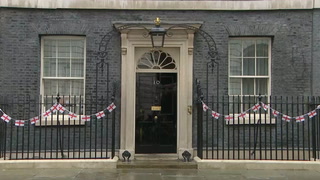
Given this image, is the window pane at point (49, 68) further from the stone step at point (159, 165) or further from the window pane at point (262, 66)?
the window pane at point (262, 66)

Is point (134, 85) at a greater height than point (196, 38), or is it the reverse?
point (196, 38)

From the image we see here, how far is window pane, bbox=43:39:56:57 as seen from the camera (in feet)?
33.7

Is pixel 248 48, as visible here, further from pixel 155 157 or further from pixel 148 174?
pixel 148 174

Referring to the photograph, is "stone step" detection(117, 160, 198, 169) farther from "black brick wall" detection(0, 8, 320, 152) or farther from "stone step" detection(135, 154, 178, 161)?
"black brick wall" detection(0, 8, 320, 152)

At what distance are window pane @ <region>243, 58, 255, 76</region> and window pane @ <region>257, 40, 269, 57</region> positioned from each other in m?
0.28

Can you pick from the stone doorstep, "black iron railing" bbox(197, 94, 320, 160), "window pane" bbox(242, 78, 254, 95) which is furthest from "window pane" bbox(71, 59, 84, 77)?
"window pane" bbox(242, 78, 254, 95)

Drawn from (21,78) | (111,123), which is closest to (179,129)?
(111,123)

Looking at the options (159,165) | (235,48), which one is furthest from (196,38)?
(159,165)

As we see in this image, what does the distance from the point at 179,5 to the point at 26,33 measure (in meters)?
4.11

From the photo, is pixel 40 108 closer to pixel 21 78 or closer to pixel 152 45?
pixel 21 78

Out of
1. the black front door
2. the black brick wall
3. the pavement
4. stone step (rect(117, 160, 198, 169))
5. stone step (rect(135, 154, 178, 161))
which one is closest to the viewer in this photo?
the pavement

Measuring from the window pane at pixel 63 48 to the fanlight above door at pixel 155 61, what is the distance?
1.95 metres

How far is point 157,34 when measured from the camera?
9188 mm

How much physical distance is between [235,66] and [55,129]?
16.8 ft
